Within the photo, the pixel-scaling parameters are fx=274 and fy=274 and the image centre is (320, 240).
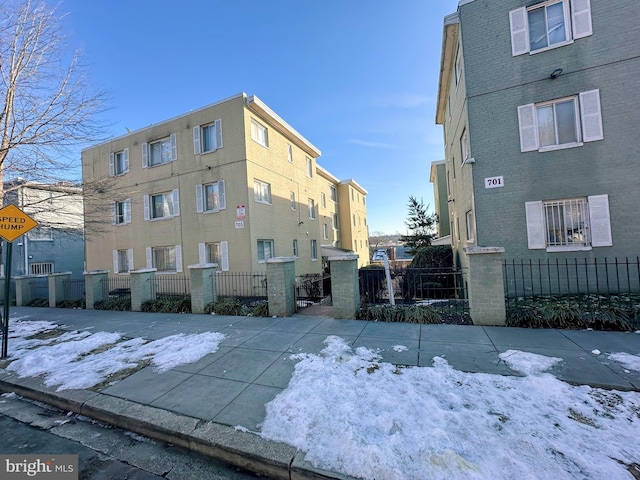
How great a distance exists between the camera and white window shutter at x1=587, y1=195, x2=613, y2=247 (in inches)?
297

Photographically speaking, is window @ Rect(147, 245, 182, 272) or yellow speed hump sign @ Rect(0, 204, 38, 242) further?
window @ Rect(147, 245, 182, 272)

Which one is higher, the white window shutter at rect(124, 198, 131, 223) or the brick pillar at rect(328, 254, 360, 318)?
the white window shutter at rect(124, 198, 131, 223)

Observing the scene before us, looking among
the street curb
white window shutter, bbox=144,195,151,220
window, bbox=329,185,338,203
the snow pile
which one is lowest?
the street curb

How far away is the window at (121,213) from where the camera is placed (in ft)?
49.5

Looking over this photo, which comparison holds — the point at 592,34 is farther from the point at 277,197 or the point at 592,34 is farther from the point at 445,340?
the point at 277,197

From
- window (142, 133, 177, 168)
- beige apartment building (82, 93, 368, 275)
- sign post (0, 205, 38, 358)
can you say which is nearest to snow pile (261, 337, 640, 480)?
sign post (0, 205, 38, 358)

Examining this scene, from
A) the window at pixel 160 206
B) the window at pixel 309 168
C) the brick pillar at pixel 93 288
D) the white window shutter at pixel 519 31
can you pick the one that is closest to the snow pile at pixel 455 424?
the white window shutter at pixel 519 31

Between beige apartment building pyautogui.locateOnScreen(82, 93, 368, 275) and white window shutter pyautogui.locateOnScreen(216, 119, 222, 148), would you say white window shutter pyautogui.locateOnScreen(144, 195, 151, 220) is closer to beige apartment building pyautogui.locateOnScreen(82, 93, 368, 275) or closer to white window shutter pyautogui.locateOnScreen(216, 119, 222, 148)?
beige apartment building pyautogui.locateOnScreen(82, 93, 368, 275)

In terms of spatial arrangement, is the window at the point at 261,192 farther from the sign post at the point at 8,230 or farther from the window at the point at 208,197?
the sign post at the point at 8,230

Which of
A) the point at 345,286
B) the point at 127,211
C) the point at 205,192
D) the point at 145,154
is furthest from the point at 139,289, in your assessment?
the point at 145,154

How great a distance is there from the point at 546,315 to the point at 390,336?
320 cm

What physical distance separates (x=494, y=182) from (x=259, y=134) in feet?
34.3

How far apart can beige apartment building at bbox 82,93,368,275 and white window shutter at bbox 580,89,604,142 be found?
11.6 metres

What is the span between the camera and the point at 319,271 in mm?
19500
